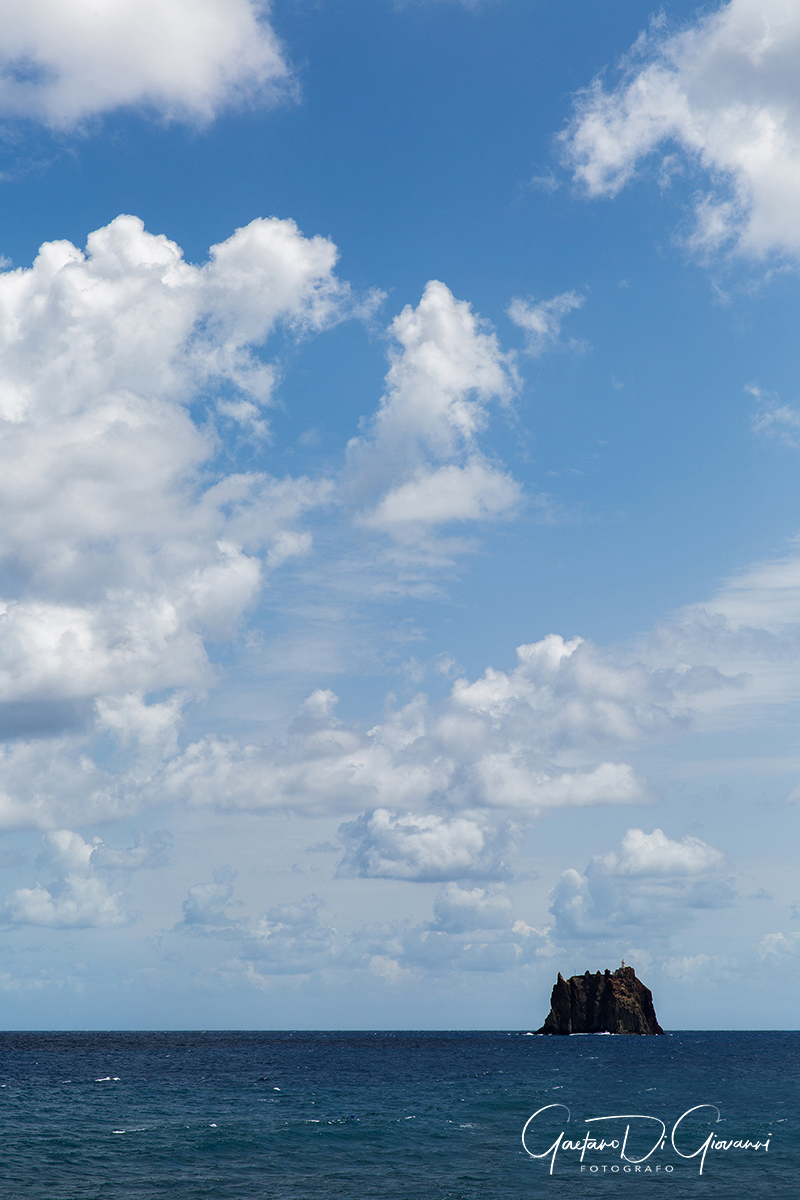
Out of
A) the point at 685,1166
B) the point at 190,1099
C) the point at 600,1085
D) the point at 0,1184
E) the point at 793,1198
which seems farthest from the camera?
the point at 600,1085

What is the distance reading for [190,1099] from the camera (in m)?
90.2

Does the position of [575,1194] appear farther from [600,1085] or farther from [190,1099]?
[600,1085]

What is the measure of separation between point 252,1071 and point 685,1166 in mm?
89434

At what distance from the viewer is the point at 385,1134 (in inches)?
2660

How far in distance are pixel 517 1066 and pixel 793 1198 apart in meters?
96.5

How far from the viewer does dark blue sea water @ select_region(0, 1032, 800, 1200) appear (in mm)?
50875

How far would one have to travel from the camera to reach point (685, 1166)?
56125 millimetres

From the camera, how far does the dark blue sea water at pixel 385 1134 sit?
50875 mm

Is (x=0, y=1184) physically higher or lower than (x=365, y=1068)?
higher

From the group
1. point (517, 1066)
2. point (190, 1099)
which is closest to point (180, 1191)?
point (190, 1099)

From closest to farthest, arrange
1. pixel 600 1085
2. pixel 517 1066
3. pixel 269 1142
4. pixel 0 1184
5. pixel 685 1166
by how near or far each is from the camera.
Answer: pixel 0 1184 < pixel 685 1166 < pixel 269 1142 < pixel 600 1085 < pixel 517 1066

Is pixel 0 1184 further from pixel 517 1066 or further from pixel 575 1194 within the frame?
pixel 517 1066

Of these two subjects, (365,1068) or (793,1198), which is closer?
(793,1198)

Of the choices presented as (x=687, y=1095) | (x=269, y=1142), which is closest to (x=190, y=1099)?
(x=269, y=1142)
